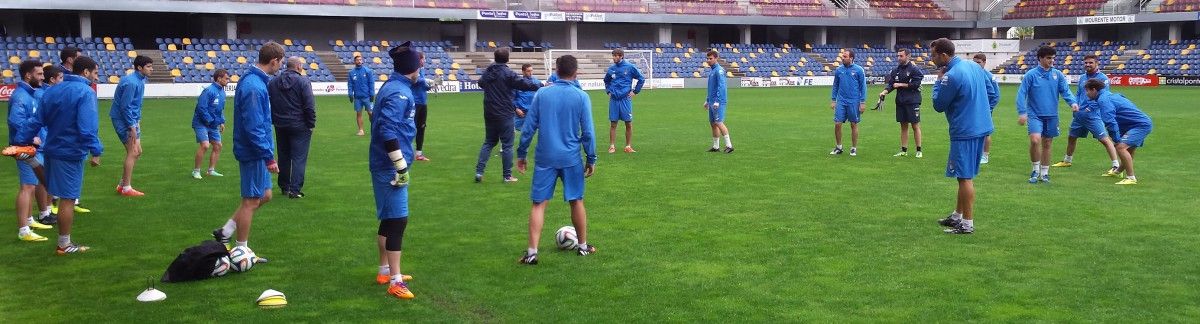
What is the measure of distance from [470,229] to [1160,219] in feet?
Result: 21.8

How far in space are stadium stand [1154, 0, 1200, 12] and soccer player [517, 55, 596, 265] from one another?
58.6 metres

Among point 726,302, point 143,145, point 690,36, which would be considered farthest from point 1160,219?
point 690,36

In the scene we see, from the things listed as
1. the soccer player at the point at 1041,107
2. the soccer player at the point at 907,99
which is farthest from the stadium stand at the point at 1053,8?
the soccer player at the point at 1041,107

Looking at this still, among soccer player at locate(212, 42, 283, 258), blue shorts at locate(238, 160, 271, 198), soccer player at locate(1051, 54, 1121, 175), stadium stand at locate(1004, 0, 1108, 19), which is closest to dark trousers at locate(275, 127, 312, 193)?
soccer player at locate(212, 42, 283, 258)

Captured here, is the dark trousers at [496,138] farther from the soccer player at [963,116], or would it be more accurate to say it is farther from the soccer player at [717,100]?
the soccer player at [963,116]

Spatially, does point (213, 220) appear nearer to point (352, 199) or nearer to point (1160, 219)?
point (352, 199)

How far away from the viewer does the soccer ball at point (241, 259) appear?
26.8 ft

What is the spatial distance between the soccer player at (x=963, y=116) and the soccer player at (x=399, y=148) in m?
4.94

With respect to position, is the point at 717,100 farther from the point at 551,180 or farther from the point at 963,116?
the point at 551,180

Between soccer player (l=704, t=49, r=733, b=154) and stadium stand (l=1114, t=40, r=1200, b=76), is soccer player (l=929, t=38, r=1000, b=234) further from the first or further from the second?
stadium stand (l=1114, t=40, r=1200, b=76)

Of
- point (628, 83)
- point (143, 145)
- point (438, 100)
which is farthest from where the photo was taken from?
point (438, 100)

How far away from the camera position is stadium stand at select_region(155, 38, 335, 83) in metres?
42.8

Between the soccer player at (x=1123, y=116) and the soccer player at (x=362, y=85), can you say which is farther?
the soccer player at (x=362, y=85)

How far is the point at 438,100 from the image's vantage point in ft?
121
